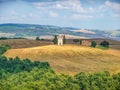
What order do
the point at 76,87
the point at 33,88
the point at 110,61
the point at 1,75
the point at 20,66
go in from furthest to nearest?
the point at 110,61, the point at 20,66, the point at 1,75, the point at 76,87, the point at 33,88

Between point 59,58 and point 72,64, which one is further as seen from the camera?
point 59,58

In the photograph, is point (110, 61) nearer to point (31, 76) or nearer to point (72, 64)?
point (72, 64)

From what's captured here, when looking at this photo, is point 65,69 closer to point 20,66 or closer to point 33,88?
point 20,66

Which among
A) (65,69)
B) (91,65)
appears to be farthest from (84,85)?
(91,65)

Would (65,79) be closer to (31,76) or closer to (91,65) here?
(31,76)

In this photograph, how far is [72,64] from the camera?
18338cm

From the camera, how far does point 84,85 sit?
126 metres

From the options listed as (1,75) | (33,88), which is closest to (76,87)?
(33,88)

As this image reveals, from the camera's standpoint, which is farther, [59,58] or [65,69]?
[59,58]

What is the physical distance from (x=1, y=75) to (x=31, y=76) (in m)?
21.3

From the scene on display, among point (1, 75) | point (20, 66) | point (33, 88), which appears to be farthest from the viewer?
point (20, 66)

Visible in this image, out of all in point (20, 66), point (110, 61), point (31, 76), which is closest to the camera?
point (31, 76)

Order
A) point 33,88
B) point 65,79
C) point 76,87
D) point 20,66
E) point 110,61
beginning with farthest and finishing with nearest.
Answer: point 110,61
point 20,66
point 65,79
point 76,87
point 33,88

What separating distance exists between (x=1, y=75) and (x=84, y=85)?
150ft
